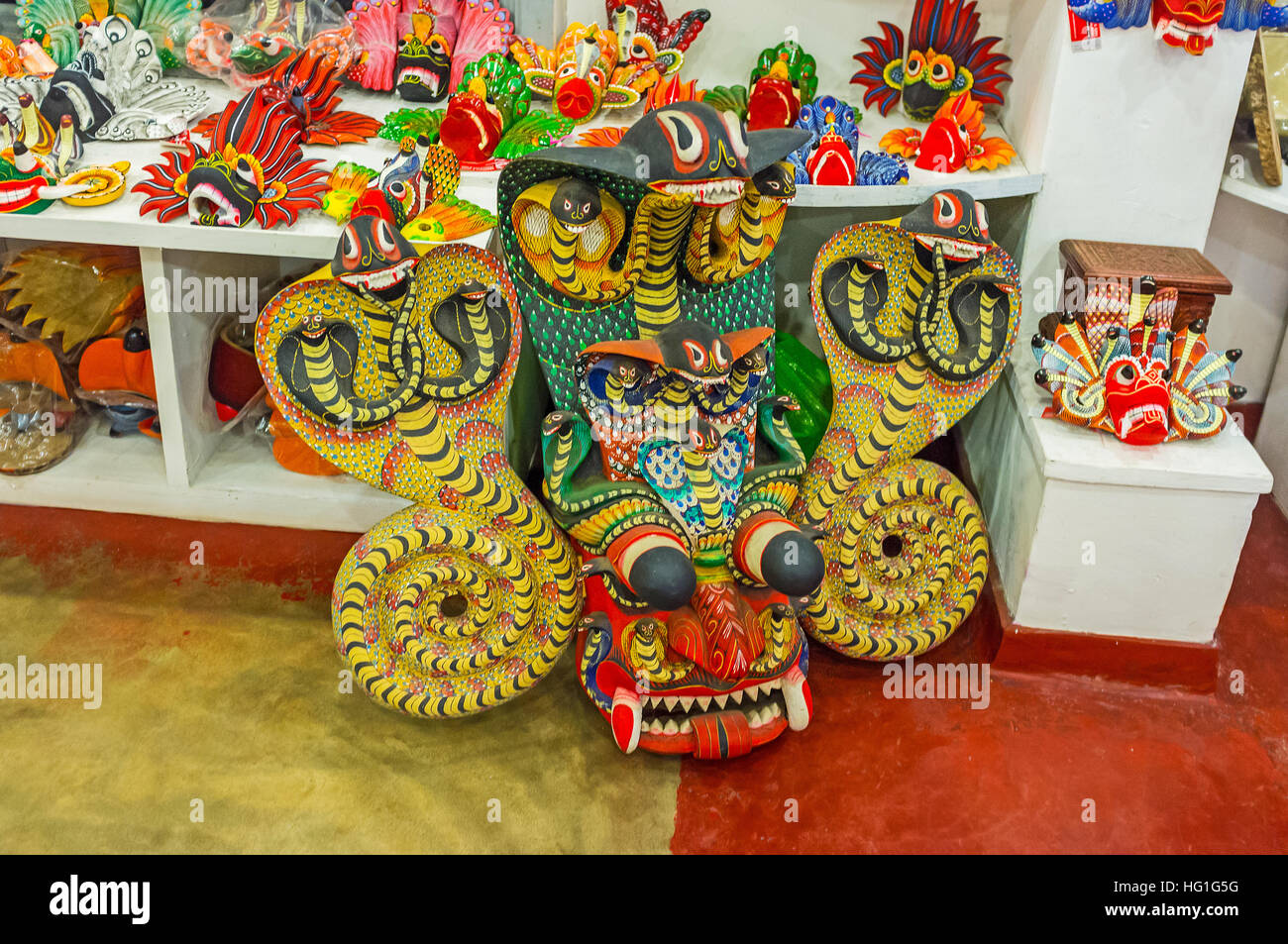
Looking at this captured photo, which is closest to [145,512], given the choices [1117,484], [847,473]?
[847,473]

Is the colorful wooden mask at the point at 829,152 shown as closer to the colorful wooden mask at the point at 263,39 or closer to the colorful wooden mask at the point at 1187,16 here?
the colorful wooden mask at the point at 1187,16

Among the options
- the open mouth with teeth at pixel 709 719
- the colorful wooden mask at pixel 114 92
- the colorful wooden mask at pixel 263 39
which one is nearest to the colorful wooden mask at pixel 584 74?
the colorful wooden mask at pixel 263 39

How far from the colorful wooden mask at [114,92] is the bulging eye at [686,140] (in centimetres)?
142

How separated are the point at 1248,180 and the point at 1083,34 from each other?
0.56 meters

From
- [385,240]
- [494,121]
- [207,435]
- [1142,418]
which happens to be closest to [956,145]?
[1142,418]

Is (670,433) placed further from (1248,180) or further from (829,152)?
(1248,180)

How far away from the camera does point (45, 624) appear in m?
2.71

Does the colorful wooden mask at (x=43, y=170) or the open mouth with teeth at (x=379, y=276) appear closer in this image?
the open mouth with teeth at (x=379, y=276)

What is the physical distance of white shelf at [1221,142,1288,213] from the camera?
2701 millimetres

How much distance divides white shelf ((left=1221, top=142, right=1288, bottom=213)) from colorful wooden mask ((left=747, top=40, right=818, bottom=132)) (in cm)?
99

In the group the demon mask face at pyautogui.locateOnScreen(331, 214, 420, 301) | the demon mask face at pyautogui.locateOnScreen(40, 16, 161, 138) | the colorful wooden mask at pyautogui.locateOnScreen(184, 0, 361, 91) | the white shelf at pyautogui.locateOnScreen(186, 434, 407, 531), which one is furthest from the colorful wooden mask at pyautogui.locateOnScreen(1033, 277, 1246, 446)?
the demon mask face at pyautogui.locateOnScreen(40, 16, 161, 138)

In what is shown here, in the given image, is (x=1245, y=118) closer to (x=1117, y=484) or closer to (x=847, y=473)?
(x=1117, y=484)

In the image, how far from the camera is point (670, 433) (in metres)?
2.29

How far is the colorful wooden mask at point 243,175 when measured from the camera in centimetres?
248
